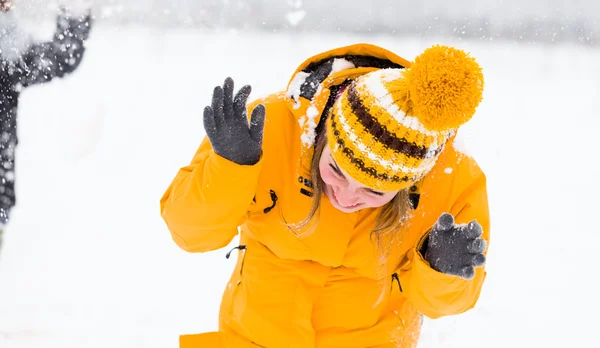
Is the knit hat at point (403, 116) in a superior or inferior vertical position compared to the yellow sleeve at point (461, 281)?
superior

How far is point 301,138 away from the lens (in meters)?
1.19

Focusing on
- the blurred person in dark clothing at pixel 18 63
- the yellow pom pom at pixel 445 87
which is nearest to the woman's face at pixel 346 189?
the yellow pom pom at pixel 445 87

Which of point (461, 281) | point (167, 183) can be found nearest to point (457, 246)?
point (461, 281)

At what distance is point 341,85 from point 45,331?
1.13 m

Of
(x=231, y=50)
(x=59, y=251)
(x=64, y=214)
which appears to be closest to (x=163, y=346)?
(x=59, y=251)

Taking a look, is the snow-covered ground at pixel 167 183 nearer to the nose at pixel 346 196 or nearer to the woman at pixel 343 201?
the woman at pixel 343 201

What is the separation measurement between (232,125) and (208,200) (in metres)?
0.16

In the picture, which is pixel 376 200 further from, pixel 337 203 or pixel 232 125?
pixel 232 125

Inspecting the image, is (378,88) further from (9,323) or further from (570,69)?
(570,69)

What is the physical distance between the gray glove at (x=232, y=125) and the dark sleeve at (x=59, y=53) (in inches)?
54.7

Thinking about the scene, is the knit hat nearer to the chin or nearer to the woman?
the woman

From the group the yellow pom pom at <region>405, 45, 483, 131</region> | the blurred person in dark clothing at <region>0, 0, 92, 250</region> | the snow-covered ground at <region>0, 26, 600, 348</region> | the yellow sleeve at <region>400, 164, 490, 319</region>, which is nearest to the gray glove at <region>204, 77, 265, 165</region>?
the yellow pom pom at <region>405, 45, 483, 131</region>

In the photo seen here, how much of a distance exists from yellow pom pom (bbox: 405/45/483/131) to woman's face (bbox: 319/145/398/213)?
0.68ft

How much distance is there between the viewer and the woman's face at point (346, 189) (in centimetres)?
111
